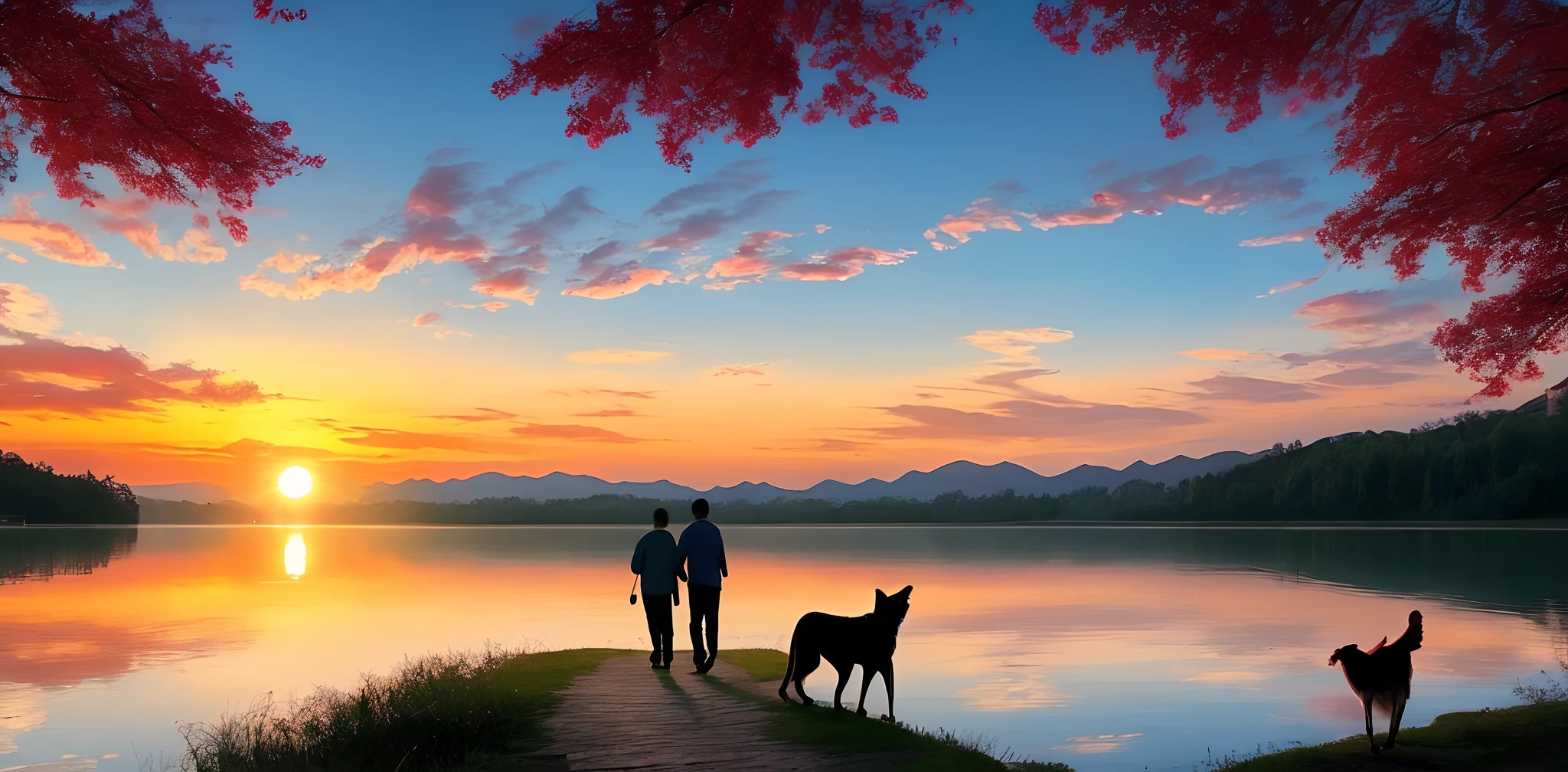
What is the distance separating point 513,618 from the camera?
34.7m

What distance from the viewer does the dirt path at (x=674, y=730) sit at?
9.77 meters

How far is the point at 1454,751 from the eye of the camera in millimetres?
10992

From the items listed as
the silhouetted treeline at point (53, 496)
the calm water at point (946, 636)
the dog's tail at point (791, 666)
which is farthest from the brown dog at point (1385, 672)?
the silhouetted treeline at point (53, 496)

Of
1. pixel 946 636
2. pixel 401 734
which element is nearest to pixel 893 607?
pixel 401 734

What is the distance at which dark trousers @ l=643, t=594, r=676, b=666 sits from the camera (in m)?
15.2

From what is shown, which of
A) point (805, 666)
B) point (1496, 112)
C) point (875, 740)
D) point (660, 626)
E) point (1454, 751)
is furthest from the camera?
point (660, 626)

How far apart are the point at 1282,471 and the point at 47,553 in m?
192

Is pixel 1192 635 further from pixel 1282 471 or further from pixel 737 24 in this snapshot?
pixel 1282 471

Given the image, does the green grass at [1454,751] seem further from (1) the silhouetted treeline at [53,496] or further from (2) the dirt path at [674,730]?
(1) the silhouetted treeline at [53,496]

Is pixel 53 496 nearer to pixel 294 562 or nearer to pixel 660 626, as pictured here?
pixel 294 562

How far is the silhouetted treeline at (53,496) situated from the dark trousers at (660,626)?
20479cm

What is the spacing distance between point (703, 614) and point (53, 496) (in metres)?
213

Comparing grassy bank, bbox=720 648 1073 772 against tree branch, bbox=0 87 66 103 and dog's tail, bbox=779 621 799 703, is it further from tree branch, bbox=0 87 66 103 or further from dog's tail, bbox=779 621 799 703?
tree branch, bbox=0 87 66 103

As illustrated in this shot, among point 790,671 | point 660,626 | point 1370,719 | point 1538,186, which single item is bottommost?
point 1370,719
